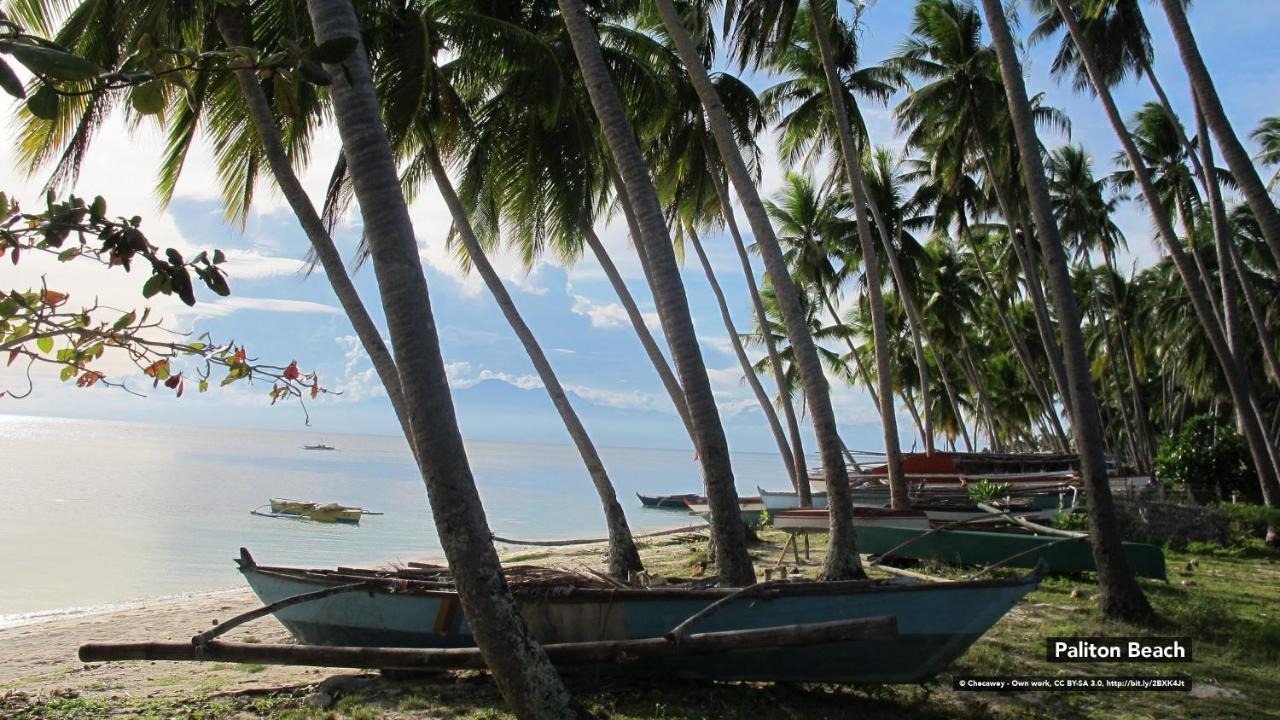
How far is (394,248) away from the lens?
16.2ft

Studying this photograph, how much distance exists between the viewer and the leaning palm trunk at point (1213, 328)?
1371 centimetres

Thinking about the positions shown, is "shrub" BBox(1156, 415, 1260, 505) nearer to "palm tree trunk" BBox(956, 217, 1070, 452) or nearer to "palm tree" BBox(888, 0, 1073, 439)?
"palm tree" BBox(888, 0, 1073, 439)

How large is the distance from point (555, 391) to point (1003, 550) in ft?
21.9

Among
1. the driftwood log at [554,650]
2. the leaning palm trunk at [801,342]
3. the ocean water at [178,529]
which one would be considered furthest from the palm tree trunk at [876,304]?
the ocean water at [178,529]

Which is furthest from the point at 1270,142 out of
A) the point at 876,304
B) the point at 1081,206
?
the point at 876,304

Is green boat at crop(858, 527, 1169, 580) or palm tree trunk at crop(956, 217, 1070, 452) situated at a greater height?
palm tree trunk at crop(956, 217, 1070, 452)

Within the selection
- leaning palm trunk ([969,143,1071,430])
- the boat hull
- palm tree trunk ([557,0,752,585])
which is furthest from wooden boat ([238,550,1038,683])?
leaning palm trunk ([969,143,1071,430])

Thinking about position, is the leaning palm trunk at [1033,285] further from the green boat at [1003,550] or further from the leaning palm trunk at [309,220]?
the leaning palm trunk at [309,220]

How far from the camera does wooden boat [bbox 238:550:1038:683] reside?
5.71m

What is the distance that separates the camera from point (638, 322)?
624 inches

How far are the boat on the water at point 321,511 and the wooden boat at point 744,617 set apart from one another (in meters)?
20.8

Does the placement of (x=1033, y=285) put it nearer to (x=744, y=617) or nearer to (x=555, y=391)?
(x=555, y=391)

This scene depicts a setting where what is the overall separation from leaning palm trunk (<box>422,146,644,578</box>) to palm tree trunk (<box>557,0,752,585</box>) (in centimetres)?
324

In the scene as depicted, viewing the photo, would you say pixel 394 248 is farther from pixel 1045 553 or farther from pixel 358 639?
pixel 1045 553
